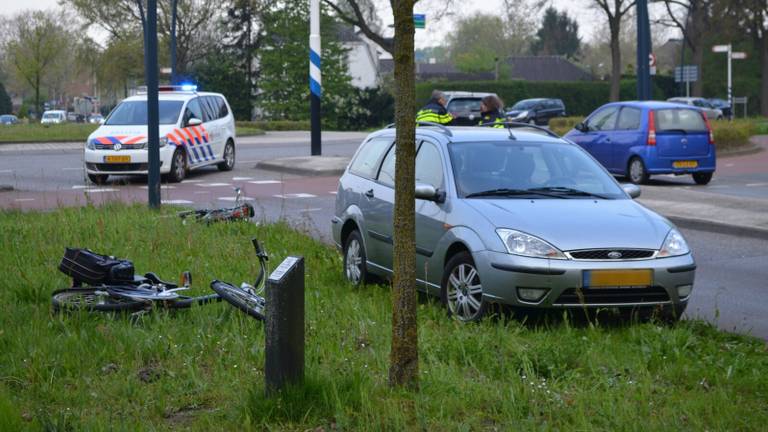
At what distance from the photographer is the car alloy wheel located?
7.24 meters

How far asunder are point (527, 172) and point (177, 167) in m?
12.7

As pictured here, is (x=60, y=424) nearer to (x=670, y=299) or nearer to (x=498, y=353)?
(x=498, y=353)

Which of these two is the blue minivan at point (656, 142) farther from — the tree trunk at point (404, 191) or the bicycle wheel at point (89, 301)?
the tree trunk at point (404, 191)

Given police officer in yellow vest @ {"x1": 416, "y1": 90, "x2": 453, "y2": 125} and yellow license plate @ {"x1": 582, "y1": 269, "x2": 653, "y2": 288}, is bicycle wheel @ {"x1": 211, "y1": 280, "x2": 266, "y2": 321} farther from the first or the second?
police officer in yellow vest @ {"x1": 416, "y1": 90, "x2": 453, "y2": 125}

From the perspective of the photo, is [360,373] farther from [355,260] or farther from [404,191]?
[355,260]

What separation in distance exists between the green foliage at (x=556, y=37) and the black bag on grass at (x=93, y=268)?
348 ft

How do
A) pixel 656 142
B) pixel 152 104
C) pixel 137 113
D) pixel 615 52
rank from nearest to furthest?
1. pixel 152 104
2. pixel 656 142
3. pixel 137 113
4. pixel 615 52

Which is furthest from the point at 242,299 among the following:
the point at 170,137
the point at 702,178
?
the point at 702,178

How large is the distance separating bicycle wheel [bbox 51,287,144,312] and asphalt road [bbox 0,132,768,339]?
4022 millimetres

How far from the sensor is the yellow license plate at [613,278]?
22.6 feet

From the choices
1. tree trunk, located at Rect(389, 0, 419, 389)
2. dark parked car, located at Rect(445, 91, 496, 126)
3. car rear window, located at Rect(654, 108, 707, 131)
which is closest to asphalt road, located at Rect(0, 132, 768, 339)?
car rear window, located at Rect(654, 108, 707, 131)

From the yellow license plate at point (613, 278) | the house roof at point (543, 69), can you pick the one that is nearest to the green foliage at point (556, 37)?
the house roof at point (543, 69)

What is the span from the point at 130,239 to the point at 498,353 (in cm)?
545

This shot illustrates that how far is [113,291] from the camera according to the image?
22.8 ft
